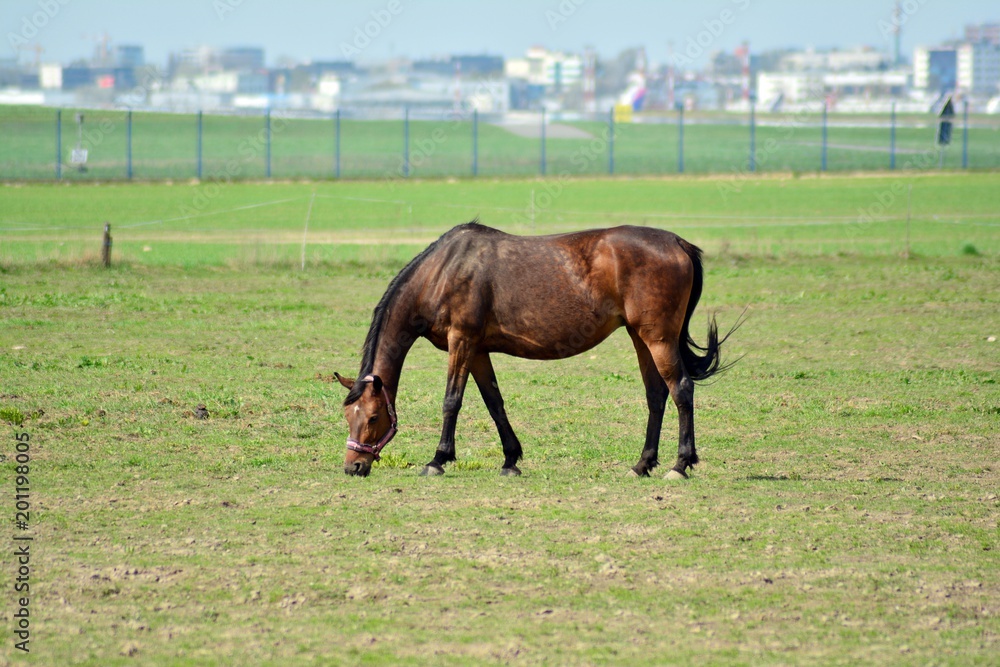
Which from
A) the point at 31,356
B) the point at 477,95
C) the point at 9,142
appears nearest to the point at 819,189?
the point at 31,356

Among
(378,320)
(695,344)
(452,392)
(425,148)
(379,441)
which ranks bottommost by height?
(379,441)

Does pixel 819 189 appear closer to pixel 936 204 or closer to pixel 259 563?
pixel 936 204

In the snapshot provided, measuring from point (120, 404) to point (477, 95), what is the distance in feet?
524

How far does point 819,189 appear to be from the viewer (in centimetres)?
4481

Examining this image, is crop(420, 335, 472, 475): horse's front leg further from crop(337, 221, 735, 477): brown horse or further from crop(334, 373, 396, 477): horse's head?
crop(334, 373, 396, 477): horse's head

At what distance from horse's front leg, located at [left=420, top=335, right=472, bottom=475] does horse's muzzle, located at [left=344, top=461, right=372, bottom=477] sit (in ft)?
1.77

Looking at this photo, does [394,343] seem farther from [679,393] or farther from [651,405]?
[679,393]

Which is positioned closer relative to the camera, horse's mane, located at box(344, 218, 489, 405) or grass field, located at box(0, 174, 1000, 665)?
grass field, located at box(0, 174, 1000, 665)

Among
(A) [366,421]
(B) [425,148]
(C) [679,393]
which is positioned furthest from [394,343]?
(B) [425,148]

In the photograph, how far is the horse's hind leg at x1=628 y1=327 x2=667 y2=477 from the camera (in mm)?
9508

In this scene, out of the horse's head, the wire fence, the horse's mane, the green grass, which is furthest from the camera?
the wire fence

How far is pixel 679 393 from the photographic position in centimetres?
950

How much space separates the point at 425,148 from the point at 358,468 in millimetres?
62121

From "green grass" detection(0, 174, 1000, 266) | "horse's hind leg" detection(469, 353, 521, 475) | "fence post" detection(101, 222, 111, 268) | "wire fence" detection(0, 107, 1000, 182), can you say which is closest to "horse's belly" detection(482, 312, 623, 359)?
"horse's hind leg" detection(469, 353, 521, 475)
